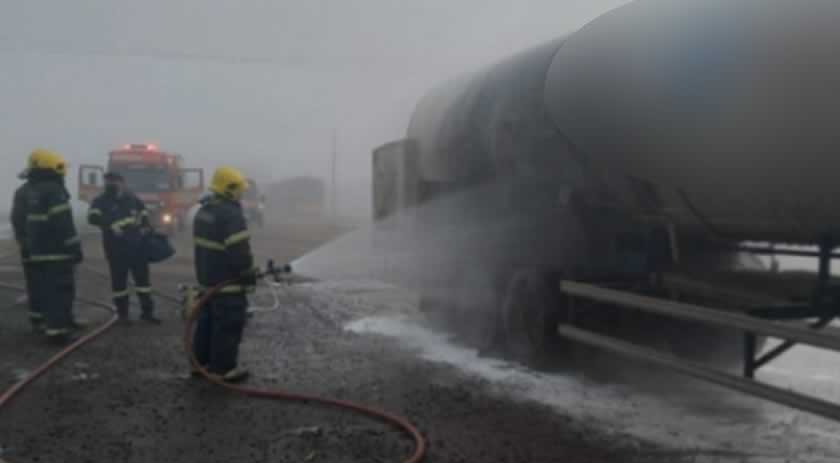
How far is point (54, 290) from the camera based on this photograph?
732 cm

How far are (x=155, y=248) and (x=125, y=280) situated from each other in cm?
45

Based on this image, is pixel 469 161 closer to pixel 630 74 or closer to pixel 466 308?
pixel 466 308

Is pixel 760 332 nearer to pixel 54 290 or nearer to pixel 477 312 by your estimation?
pixel 477 312

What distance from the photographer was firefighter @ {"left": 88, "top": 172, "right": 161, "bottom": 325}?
8469mm

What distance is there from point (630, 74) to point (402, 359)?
129 inches

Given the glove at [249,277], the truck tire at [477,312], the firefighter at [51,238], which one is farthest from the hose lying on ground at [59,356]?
the truck tire at [477,312]

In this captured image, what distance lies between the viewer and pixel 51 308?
24.1 feet

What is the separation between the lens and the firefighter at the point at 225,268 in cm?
601

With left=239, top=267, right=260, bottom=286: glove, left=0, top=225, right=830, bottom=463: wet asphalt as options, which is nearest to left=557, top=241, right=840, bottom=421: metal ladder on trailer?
left=0, top=225, right=830, bottom=463: wet asphalt

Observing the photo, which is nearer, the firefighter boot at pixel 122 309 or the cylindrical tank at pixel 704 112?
the cylindrical tank at pixel 704 112

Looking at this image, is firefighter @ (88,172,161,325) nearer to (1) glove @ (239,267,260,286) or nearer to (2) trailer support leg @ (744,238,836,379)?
(1) glove @ (239,267,260,286)

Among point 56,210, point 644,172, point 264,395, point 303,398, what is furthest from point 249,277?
point 644,172

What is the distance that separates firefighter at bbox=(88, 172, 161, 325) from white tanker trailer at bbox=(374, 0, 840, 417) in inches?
119

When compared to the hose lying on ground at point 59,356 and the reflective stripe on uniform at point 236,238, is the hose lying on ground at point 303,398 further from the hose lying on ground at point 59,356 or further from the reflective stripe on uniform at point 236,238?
the hose lying on ground at point 59,356
